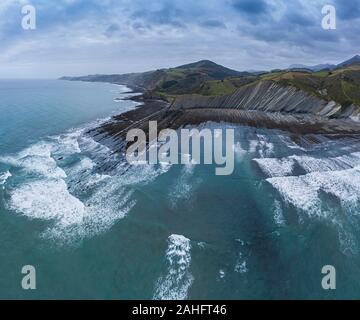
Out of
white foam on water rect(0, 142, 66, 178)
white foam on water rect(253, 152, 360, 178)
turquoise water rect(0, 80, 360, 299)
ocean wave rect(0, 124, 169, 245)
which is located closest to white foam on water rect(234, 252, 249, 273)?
turquoise water rect(0, 80, 360, 299)

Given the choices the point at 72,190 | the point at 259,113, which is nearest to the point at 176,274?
the point at 72,190

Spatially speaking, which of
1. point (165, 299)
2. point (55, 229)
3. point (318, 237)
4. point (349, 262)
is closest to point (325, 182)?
point (318, 237)

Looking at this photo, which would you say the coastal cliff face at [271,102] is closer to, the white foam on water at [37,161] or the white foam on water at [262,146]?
the white foam on water at [262,146]

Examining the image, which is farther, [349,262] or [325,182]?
[325,182]

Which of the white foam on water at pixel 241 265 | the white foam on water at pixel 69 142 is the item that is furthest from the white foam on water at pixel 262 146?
the white foam on water at pixel 69 142

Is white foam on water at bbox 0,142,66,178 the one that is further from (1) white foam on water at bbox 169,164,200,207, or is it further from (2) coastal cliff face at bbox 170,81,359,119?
(2) coastal cliff face at bbox 170,81,359,119
